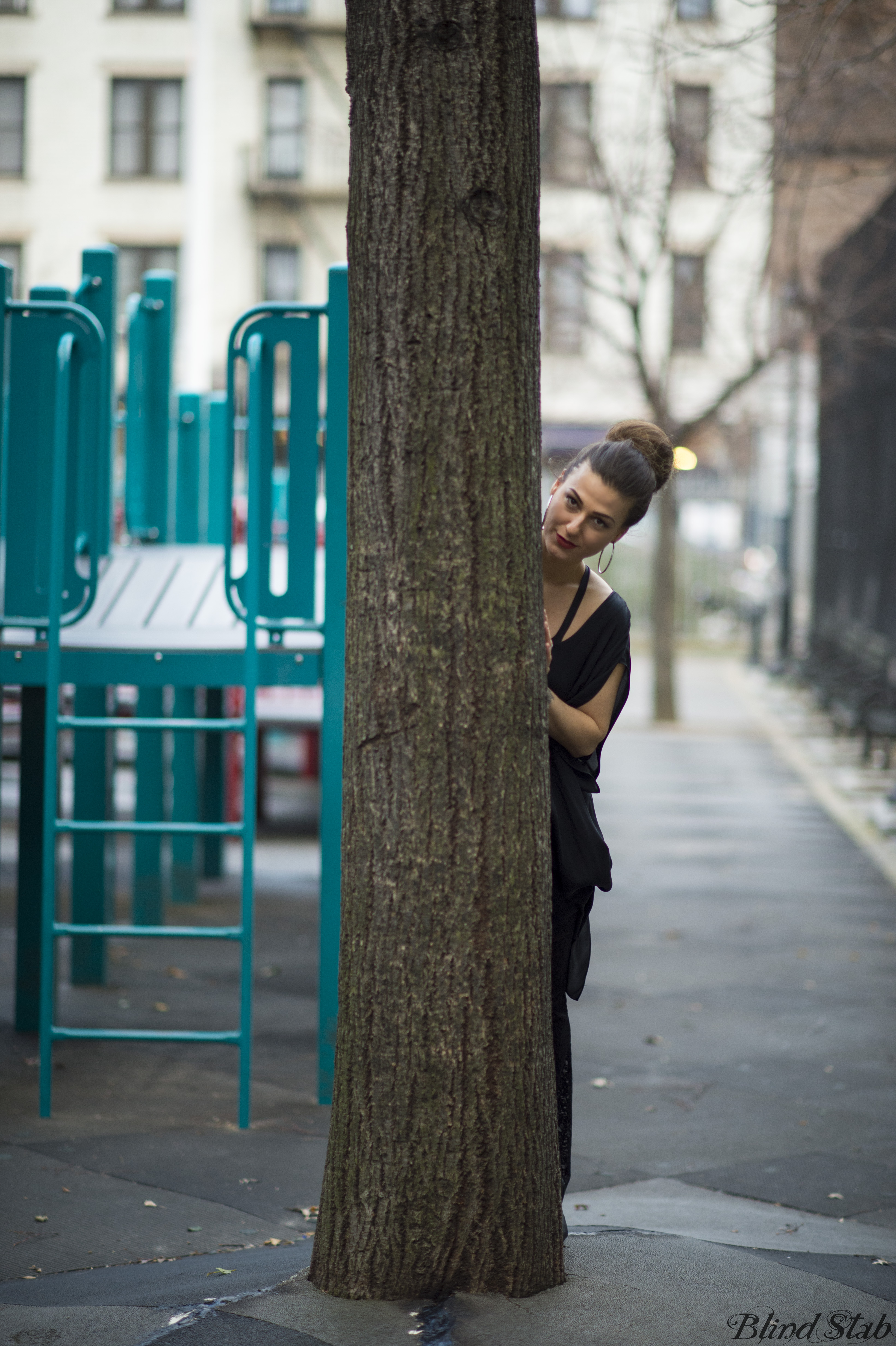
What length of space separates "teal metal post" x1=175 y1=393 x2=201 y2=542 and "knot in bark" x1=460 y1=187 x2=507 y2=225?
6.81 meters

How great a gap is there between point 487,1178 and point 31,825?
365 cm

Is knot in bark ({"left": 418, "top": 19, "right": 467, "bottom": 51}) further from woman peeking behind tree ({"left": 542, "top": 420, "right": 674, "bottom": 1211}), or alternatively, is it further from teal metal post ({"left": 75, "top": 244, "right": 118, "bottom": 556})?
teal metal post ({"left": 75, "top": 244, "right": 118, "bottom": 556})

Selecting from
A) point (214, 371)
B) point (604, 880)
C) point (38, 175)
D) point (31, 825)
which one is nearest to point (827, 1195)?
point (604, 880)

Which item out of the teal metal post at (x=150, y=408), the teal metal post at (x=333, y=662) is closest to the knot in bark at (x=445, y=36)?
the teal metal post at (x=333, y=662)

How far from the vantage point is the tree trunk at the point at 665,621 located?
19.8 meters

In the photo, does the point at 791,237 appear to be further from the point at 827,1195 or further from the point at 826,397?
the point at 827,1195

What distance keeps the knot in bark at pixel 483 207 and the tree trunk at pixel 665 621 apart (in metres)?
16.5

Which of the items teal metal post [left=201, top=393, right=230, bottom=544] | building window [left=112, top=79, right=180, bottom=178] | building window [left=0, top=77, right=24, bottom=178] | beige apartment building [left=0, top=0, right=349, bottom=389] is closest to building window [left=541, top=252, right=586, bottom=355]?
beige apartment building [left=0, top=0, right=349, bottom=389]

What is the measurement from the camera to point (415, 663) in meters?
3.33

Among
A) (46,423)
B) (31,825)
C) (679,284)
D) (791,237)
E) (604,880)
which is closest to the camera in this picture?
(604,880)

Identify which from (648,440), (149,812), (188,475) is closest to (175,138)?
(188,475)

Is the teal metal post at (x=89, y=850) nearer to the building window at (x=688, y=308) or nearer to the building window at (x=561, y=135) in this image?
the building window at (x=561, y=135)

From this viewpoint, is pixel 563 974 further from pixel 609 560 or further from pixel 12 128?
pixel 12 128

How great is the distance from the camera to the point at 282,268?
37.0 meters
